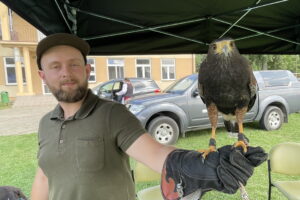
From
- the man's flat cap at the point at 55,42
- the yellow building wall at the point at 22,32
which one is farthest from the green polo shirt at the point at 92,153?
the yellow building wall at the point at 22,32

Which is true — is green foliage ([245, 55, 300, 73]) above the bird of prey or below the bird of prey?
above

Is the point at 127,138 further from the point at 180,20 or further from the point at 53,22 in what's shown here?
the point at 180,20

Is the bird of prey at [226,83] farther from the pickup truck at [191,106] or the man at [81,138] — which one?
the pickup truck at [191,106]

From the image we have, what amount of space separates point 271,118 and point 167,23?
5.46 metres

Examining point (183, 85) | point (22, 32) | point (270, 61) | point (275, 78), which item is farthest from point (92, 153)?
point (270, 61)

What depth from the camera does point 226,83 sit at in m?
1.02

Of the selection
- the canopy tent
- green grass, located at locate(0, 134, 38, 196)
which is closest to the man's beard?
the canopy tent

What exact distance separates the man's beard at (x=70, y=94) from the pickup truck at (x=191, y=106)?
156 inches

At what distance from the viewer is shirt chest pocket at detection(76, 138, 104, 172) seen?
1327 mm

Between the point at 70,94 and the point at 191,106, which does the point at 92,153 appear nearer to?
the point at 70,94

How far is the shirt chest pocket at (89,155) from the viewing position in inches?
52.2

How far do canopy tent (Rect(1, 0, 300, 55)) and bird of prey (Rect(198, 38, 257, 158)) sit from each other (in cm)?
115

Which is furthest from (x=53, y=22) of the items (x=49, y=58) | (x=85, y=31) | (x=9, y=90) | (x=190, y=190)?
(x=9, y=90)

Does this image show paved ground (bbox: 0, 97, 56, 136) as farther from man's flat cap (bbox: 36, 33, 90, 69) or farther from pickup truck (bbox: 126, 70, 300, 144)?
man's flat cap (bbox: 36, 33, 90, 69)
